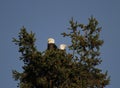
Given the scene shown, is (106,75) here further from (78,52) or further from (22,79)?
(22,79)

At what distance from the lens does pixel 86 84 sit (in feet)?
96.4

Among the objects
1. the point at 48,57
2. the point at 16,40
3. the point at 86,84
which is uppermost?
the point at 16,40

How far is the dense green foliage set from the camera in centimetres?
2877

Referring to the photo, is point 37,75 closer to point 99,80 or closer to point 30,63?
point 30,63

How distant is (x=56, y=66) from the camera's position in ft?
93.2

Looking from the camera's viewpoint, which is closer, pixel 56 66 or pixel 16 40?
pixel 56 66

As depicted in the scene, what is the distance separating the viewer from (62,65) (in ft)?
95.6

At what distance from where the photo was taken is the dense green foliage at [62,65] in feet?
94.4

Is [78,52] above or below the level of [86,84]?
above

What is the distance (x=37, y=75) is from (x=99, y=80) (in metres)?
4.89

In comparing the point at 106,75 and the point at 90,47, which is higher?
the point at 90,47

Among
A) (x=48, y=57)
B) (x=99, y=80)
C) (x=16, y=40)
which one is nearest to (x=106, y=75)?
(x=99, y=80)

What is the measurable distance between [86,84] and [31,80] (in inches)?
168

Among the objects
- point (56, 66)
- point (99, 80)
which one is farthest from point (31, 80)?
point (99, 80)
